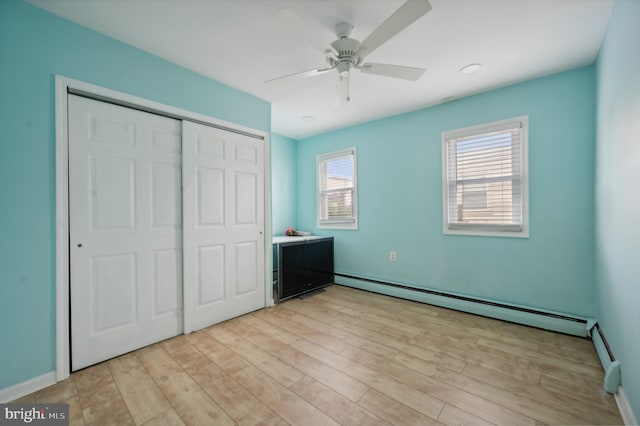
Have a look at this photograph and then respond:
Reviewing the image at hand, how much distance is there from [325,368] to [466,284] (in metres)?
2.06

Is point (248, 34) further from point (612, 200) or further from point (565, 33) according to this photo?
point (612, 200)

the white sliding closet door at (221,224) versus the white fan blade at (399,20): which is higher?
the white fan blade at (399,20)

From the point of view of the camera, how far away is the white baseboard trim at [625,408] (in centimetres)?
133

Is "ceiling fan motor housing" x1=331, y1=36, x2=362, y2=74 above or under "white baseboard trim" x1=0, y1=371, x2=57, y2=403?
above

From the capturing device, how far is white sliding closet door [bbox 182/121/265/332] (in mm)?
2541

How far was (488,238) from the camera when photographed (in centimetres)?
292

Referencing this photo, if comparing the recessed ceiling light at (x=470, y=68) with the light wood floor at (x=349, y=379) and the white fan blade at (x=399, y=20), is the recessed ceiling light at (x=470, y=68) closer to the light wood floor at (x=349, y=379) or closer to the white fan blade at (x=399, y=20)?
the white fan blade at (x=399, y=20)

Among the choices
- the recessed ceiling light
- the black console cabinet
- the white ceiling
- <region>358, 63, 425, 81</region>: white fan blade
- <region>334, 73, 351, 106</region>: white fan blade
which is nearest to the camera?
the white ceiling

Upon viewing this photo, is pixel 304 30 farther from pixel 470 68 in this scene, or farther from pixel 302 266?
pixel 302 266

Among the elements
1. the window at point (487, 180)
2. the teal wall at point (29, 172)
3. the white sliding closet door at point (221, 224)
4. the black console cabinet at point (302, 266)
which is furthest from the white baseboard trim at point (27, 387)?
the window at point (487, 180)

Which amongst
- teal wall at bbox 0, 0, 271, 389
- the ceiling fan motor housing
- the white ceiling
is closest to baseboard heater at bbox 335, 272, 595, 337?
the white ceiling

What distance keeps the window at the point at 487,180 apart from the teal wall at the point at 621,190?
62 centimetres

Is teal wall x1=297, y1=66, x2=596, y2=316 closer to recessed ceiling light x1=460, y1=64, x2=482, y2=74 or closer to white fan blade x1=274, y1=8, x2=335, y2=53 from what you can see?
recessed ceiling light x1=460, y1=64, x2=482, y2=74

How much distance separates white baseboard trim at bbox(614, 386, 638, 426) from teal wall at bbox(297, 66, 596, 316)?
3.67 feet
